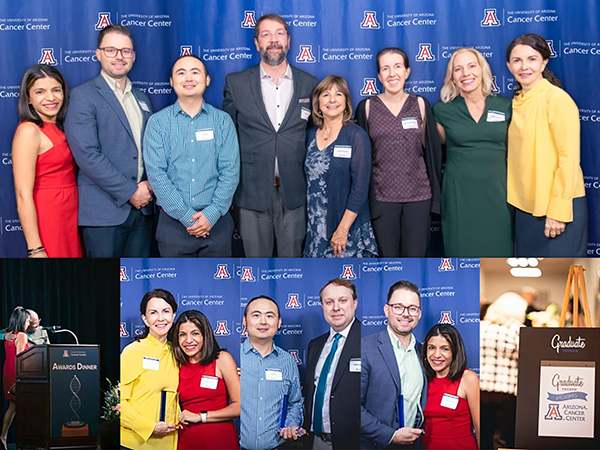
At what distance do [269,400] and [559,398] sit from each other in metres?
1.86

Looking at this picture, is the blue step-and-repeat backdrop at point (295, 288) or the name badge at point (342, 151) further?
the name badge at point (342, 151)

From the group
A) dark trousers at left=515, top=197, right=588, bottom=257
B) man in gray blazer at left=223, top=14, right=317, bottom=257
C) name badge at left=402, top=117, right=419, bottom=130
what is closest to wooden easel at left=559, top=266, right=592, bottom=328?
A: dark trousers at left=515, top=197, right=588, bottom=257

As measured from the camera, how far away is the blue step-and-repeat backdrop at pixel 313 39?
14.9 feet

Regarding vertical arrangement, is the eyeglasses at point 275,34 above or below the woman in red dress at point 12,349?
above

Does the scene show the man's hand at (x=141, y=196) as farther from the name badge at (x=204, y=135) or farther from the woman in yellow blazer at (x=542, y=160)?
the woman in yellow blazer at (x=542, y=160)

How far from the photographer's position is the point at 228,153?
4.32 meters

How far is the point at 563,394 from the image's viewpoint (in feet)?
13.4

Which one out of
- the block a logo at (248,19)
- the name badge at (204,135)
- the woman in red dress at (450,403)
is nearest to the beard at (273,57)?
the block a logo at (248,19)

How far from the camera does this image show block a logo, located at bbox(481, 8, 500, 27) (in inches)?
181

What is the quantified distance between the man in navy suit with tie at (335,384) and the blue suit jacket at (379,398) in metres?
0.05

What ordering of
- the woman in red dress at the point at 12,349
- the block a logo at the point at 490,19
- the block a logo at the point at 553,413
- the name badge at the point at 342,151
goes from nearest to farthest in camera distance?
the block a logo at the point at 553,413, the woman in red dress at the point at 12,349, the name badge at the point at 342,151, the block a logo at the point at 490,19

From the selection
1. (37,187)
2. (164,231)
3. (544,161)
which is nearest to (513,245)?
(544,161)

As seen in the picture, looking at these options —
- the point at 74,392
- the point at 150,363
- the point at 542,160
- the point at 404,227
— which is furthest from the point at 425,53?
the point at 74,392

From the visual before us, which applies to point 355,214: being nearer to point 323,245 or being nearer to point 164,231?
point 323,245
